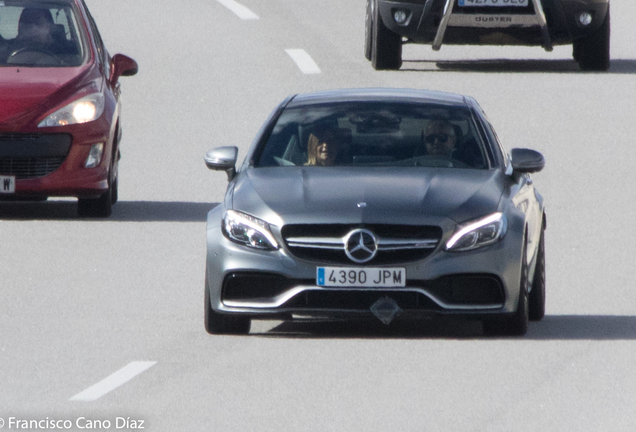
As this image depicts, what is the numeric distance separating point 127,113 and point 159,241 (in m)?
8.32

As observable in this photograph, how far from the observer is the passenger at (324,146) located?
10312 mm

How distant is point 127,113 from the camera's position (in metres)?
21.8

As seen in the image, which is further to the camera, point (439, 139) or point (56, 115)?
point (56, 115)

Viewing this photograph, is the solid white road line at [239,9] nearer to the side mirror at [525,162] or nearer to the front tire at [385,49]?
the front tire at [385,49]

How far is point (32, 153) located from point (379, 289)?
5929mm

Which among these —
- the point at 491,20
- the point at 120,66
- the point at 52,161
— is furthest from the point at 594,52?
the point at 52,161

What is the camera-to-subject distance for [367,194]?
949cm

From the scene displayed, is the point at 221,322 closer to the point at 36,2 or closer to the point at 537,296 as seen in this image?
the point at 537,296

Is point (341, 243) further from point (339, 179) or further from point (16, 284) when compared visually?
point (16, 284)

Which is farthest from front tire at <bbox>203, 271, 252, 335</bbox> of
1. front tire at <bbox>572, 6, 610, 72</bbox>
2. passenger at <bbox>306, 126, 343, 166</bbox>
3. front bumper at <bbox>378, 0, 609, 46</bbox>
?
front tire at <bbox>572, 6, 610, 72</bbox>

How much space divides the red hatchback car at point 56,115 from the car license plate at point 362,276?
5.74 m

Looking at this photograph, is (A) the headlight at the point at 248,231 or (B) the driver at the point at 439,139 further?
(B) the driver at the point at 439,139

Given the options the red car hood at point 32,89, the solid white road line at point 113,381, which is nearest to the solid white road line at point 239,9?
the red car hood at point 32,89

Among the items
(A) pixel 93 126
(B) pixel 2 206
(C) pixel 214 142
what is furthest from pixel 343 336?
(C) pixel 214 142
